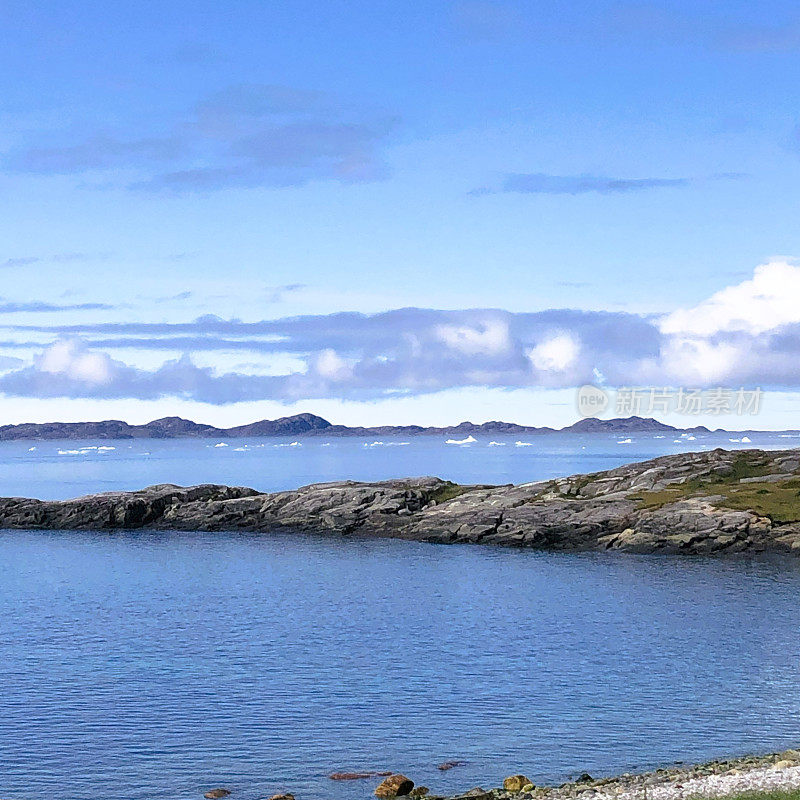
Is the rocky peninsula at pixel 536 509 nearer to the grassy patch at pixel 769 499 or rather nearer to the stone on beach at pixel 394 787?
the grassy patch at pixel 769 499

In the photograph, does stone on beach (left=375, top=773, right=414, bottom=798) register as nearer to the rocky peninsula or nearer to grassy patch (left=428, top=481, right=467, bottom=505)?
the rocky peninsula

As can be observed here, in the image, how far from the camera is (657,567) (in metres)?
109

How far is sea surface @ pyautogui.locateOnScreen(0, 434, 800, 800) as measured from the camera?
4659cm

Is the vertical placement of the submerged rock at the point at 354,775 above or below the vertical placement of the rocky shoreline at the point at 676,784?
below

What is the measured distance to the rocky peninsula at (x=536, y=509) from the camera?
121 metres

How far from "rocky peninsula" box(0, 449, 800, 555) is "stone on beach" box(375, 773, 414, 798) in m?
82.2

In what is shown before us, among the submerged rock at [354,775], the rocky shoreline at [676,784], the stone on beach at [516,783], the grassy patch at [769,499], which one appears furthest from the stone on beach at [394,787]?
the grassy patch at [769,499]

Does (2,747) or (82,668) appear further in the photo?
(82,668)

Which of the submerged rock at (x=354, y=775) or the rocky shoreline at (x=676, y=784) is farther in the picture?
the submerged rock at (x=354, y=775)

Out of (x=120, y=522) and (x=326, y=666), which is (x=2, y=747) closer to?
(x=326, y=666)

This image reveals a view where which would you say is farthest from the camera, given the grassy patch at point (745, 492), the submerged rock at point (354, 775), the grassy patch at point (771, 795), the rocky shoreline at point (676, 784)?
the grassy patch at point (745, 492)

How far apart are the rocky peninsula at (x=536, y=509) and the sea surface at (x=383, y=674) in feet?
32.6

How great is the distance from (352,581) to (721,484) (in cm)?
5984

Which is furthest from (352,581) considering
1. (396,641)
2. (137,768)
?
(137,768)
